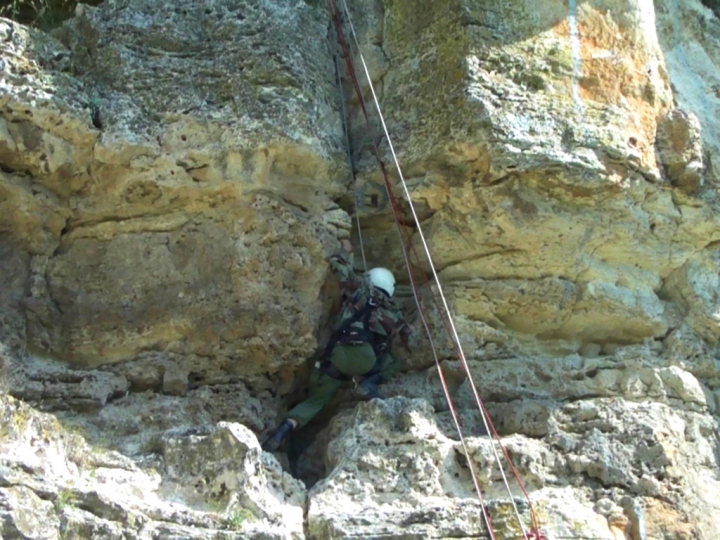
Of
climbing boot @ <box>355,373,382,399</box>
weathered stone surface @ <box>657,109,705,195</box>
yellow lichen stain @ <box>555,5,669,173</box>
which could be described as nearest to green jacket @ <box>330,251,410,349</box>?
climbing boot @ <box>355,373,382,399</box>

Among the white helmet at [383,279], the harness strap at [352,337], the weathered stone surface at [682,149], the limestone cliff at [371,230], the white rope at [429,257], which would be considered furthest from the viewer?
the weathered stone surface at [682,149]

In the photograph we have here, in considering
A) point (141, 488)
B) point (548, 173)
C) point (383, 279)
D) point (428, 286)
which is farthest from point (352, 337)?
point (141, 488)

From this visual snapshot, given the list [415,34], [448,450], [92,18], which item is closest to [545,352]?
[448,450]

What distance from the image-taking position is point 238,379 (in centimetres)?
830

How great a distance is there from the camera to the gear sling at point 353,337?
8203 millimetres

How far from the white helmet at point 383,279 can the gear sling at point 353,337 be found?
0.26 m

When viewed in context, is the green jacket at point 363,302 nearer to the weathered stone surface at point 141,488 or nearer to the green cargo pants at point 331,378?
the green cargo pants at point 331,378

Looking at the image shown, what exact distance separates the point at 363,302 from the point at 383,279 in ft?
1.26

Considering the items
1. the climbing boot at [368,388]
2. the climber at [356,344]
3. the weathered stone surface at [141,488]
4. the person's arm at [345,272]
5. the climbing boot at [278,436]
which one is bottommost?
the weathered stone surface at [141,488]

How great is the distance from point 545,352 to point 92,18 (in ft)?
14.2

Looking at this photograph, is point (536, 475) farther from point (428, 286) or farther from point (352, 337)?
point (428, 286)

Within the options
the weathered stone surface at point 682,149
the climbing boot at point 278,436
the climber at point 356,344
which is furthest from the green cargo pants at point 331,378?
the weathered stone surface at point 682,149

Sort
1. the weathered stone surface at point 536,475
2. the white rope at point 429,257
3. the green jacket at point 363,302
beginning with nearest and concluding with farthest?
the weathered stone surface at point 536,475 < the white rope at point 429,257 < the green jacket at point 363,302

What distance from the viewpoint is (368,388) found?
27.3ft
